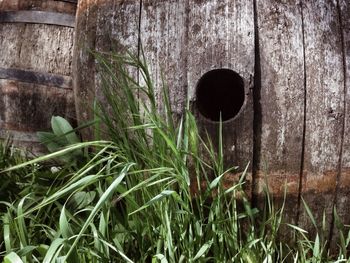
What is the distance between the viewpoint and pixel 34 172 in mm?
2953

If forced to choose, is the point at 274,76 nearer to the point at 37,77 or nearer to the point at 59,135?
the point at 59,135

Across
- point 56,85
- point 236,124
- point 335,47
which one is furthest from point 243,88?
point 56,85

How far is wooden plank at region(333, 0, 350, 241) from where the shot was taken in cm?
260

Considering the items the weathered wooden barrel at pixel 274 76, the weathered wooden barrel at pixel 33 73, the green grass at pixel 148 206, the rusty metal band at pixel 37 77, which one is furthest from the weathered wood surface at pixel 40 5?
the weathered wooden barrel at pixel 274 76

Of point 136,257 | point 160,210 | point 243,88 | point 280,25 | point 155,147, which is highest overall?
point 280,25

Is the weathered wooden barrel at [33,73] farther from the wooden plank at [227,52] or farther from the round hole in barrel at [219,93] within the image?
the wooden plank at [227,52]

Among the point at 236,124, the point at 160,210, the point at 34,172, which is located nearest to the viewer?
the point at 160,210

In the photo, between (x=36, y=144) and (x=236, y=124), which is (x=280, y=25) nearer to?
(x=236, y=124)

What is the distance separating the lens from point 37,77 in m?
3.68

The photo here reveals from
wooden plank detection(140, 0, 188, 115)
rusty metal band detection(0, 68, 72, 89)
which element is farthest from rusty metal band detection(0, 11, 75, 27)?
wooden plank detection(140, 0, 188, 115)

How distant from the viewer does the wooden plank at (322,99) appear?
8.43 ft

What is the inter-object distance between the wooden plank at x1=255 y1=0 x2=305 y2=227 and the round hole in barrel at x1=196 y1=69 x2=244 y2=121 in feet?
0.39

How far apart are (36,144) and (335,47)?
65.9 inches

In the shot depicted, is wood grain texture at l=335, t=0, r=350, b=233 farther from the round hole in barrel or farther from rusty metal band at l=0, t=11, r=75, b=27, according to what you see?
rusty metal band at l=0, t=11, r=75, b=27
